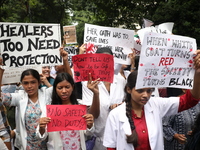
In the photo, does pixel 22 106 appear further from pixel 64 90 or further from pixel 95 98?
pixel 95 98

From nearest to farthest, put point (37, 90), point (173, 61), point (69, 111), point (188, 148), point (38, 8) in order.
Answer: point (188, 148)
point (173, 61)
point (69, 111)
point (37, 90)
point (38, 8)

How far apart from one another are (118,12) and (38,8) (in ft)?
18.3

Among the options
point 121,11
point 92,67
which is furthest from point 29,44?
point 121,11

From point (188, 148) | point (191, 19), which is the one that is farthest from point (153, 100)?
point (191, 19)

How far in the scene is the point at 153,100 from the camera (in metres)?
3.10

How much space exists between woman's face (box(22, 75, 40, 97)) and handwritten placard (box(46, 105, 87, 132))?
496 millimetres

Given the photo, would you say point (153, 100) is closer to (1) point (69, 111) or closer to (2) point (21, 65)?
(1) point (69, 111)

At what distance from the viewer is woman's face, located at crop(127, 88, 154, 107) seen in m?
2.93

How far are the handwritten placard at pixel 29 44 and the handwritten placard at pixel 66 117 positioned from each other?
0.92 metres

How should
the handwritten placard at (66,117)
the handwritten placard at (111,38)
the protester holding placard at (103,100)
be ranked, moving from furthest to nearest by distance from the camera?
the handwritten placard at (111,38) → the protester holding placard at (103,100) → the handwritten placard at (66,117)

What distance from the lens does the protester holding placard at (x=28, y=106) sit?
346 centimetres

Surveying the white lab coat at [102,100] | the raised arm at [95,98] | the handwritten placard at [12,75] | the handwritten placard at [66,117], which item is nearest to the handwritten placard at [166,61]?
the raised arm at [95,98]

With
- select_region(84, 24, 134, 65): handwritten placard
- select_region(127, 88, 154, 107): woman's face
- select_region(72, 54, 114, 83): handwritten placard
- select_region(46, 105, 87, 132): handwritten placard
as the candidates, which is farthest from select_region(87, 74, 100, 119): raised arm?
select_region(84, 24, 134, 65): handwritten placard

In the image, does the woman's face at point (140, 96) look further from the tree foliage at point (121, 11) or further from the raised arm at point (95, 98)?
the tree foliage at point (121, 11)
